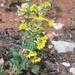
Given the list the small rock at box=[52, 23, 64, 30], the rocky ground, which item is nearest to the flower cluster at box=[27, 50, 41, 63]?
the rocky ground

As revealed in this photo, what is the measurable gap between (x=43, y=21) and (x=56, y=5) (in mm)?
1738

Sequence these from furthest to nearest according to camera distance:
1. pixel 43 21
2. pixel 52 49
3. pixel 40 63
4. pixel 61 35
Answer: pixel 61 35 < pixel 52 49 < pixel 40 63 < pixel 43 21

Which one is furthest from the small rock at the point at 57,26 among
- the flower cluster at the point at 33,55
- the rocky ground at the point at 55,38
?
the flower cluster at the point at 33,55

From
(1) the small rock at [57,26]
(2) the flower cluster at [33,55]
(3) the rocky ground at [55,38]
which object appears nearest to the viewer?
(2) the flower cluster at [33,55]

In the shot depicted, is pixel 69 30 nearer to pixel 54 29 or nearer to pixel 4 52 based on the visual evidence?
pixel 54 29

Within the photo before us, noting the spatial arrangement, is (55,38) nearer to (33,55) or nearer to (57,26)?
(57,26)

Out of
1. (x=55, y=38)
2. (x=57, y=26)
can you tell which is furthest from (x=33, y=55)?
(x=57, y=26)

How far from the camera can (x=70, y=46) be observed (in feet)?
12.4

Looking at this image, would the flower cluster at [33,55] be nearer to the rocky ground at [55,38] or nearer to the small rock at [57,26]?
the rocky ground at [55,38]

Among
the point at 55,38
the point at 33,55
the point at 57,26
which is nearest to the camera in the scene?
the point at 33,55

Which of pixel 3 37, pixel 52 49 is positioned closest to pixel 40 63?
pixel 52 49

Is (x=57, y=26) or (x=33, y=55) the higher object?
(x=57, y=26)

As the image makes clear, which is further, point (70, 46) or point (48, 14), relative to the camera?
point (48, 14)

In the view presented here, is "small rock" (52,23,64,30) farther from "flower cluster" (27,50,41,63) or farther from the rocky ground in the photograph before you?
"flower cluster" (27,50,41,63)
